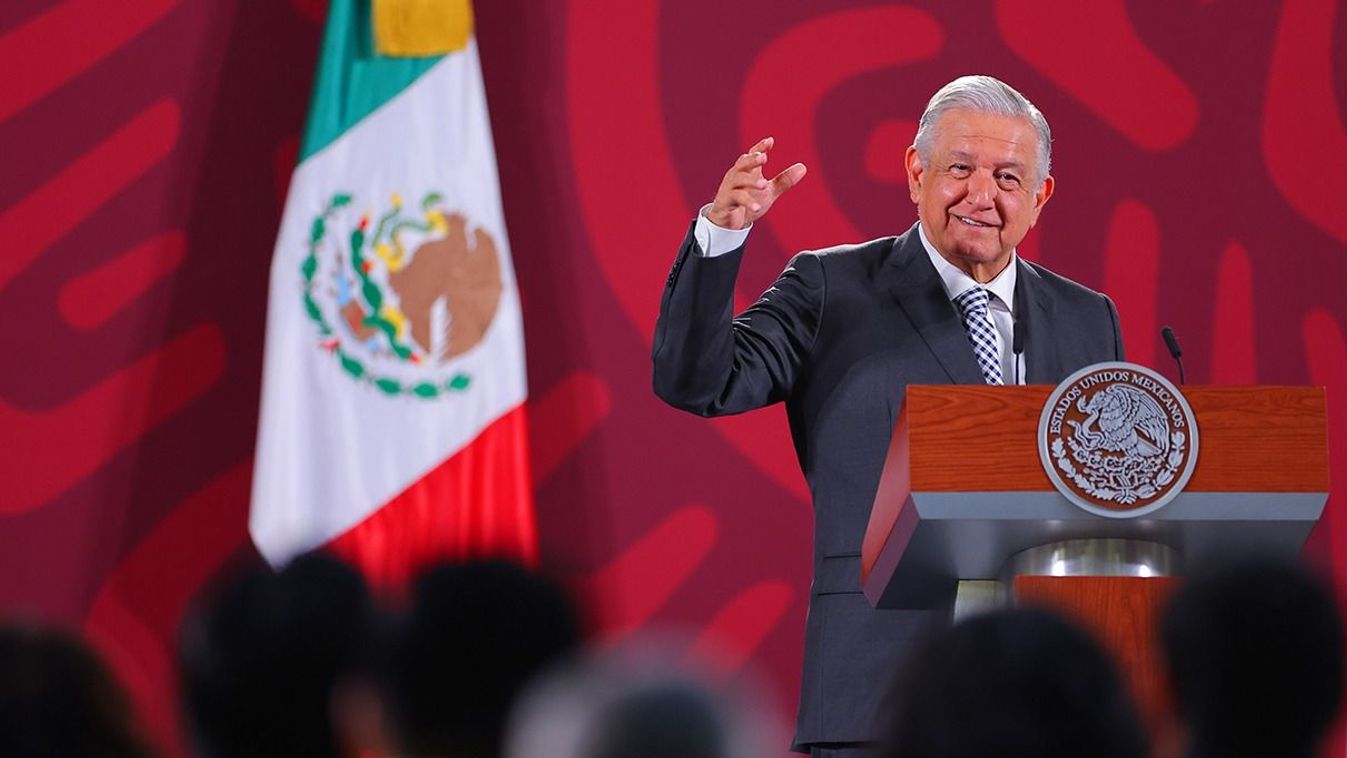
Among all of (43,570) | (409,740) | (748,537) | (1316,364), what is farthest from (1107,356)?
(43,570)

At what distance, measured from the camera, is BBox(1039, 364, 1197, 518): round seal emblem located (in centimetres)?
213

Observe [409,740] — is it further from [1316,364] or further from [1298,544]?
[1316,364]

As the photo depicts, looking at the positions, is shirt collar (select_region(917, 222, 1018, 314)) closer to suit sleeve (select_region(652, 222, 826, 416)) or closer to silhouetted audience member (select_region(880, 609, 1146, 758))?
suit sleeve (select_region(652, 222, 826, 416))

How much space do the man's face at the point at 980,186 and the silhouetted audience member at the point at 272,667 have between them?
2281 millimetres

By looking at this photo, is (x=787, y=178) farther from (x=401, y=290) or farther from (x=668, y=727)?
(x=668, y=727)

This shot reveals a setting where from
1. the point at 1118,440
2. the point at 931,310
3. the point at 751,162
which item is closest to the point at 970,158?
the point at 931,310

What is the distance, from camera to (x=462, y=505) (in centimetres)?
426

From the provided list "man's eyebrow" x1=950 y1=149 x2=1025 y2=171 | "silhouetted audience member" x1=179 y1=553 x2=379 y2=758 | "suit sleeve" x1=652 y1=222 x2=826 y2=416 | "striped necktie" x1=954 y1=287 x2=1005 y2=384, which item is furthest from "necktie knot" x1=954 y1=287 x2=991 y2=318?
"silhouetted audience member" x1=179 y1=553 x2=379 y2=758

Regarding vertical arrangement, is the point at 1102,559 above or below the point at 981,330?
below

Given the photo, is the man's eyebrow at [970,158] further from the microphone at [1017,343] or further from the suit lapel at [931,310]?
the microphone at [1017,343]

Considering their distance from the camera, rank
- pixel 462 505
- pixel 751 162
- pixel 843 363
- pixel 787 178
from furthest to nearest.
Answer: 1. pixel 462 505
2. pixel 843 363
3. pixel 787 178
4. pixel 751 162

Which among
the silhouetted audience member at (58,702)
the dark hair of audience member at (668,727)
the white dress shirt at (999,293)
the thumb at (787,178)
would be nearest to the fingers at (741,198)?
the thumb at (787,178)

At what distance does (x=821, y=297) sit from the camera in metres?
3.13

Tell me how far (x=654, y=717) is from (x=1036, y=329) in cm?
240
